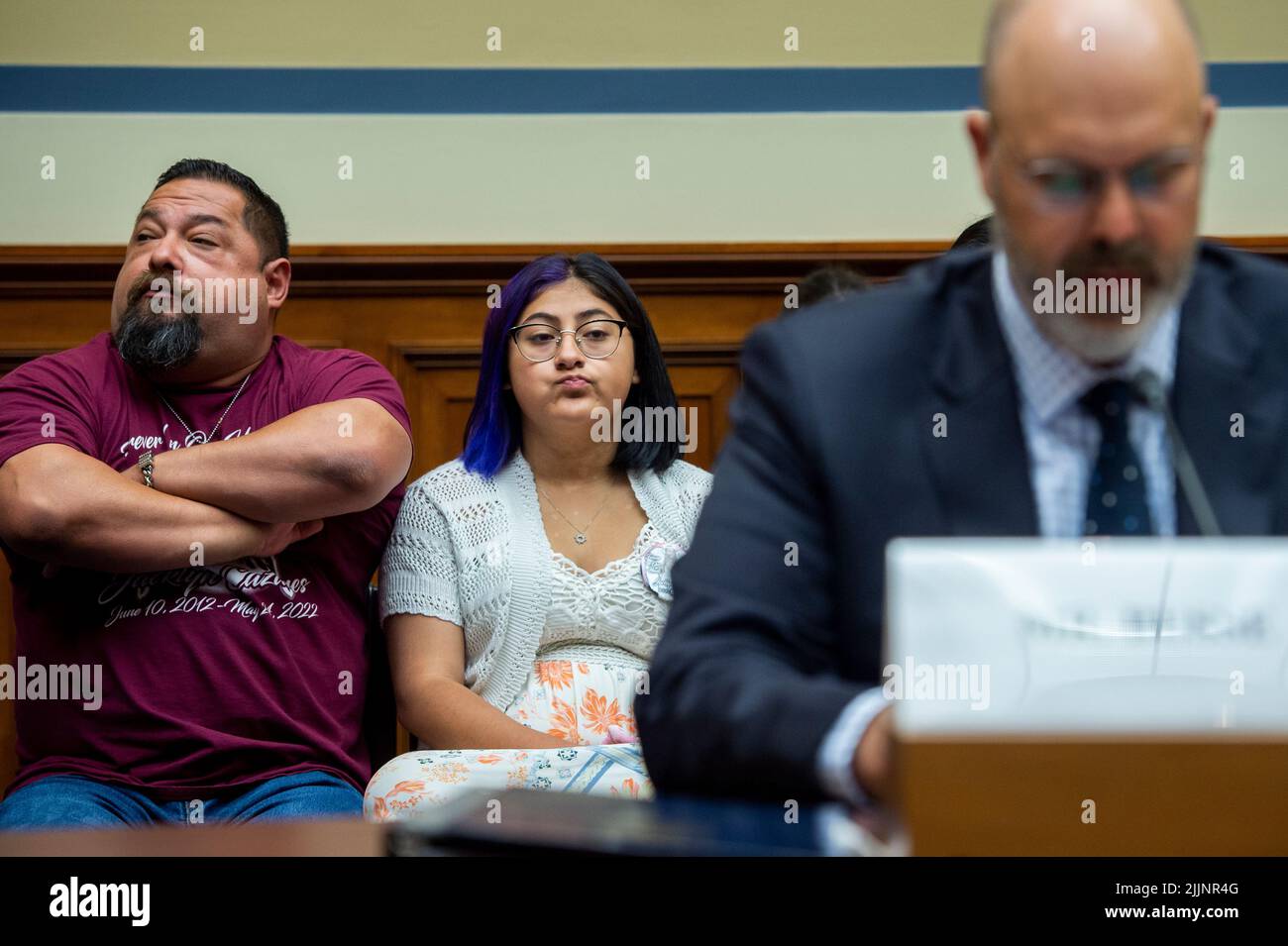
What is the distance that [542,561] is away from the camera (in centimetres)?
228

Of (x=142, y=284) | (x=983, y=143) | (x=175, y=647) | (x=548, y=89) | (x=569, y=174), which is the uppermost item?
(x=548, y=89)

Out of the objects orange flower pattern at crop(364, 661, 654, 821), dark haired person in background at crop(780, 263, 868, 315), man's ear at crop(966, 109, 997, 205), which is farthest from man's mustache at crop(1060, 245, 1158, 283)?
dark haired person in background at crop(780, 263, 868, 315)

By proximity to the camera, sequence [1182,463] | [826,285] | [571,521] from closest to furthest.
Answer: [1182,463] → [571,521] → [826,285]

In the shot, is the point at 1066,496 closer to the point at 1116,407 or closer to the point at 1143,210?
the point at 1116,407

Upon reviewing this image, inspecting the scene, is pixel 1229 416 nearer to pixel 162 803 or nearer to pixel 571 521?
pixel 571 521

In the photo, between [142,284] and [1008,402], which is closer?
[1008,402]

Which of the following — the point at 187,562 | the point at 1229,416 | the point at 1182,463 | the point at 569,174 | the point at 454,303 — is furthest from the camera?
the point at 569,174

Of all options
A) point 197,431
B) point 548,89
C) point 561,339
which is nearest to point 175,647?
point 197,431

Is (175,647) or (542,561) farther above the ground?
(542,561)

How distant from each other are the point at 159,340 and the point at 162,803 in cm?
70

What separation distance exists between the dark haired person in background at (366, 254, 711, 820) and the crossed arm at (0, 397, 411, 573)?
0.22 meters

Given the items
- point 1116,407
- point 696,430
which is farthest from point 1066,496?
point 696,430

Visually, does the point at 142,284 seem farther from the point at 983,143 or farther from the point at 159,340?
the point at 983,143

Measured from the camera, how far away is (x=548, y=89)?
3439 mm
